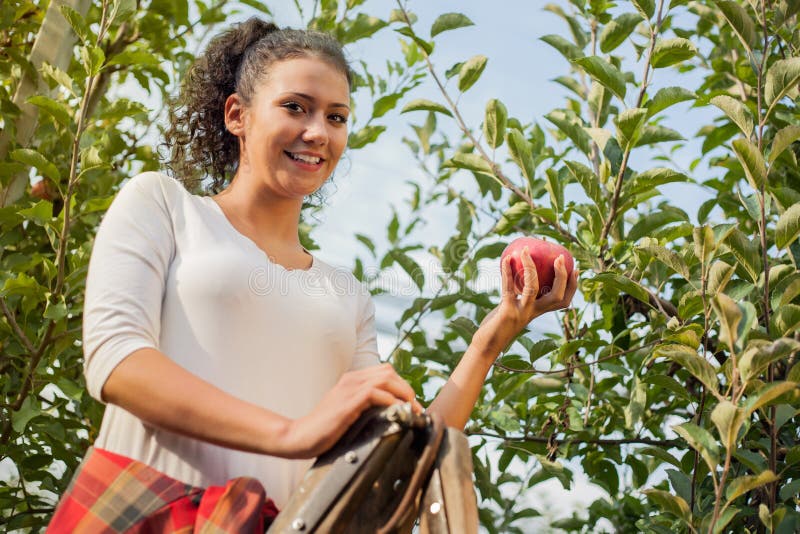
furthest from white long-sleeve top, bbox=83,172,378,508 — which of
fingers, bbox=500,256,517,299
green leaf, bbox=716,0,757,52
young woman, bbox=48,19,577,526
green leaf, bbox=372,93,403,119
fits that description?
green leaf, bbox=372,93,403,119

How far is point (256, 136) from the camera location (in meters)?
1.44

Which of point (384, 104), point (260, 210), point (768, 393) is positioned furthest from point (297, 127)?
point (384, 104)

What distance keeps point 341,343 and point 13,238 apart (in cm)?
117

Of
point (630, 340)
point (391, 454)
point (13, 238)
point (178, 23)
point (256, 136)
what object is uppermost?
point (178, 23)

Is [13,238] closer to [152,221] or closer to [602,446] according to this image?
[152,221]

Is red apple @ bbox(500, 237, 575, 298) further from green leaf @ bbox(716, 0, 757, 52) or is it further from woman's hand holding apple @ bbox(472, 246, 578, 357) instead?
green leaf @ bbox(716, 0, 757, 52)

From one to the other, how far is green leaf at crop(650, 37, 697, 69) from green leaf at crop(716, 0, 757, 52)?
8 centimetres

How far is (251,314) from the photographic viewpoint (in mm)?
1232

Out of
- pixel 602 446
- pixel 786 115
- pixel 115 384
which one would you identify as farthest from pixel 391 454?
pixel 786 115

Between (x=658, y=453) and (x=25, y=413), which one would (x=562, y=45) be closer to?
(x=658, y=453)

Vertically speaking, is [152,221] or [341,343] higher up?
[152,221]

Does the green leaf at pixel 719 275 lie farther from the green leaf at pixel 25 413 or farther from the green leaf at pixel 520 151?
the green leaf at pixel 25 413

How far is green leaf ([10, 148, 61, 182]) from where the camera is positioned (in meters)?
1.87

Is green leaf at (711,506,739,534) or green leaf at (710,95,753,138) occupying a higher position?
green leaf at (710,95,753,138)
